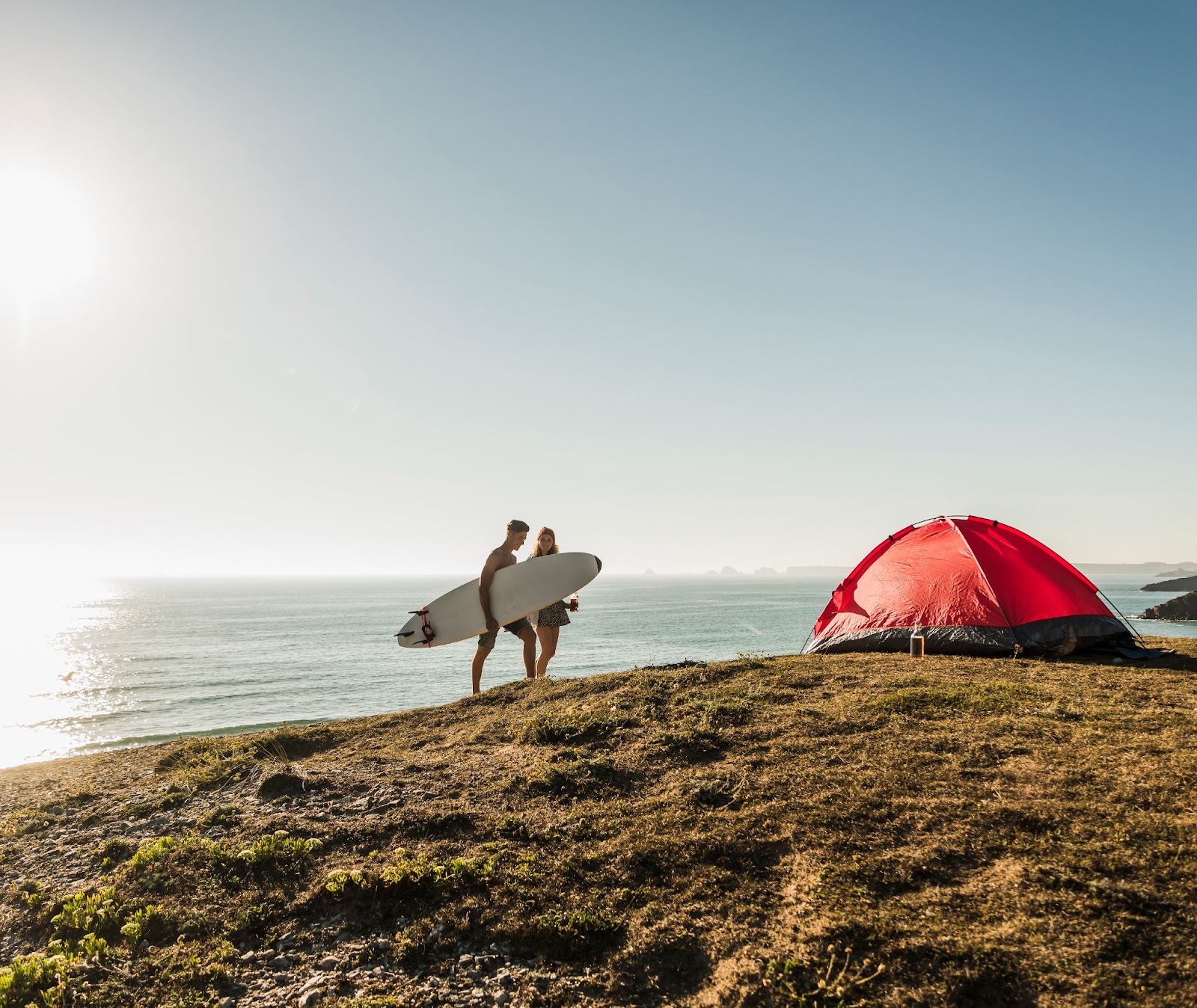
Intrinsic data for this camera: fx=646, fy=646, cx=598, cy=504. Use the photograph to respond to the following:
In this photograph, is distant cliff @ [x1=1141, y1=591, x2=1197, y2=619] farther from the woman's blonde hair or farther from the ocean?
the woman's blonde hair

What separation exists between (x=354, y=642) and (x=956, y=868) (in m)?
60.5

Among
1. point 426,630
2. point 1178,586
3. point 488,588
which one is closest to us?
point 488,588

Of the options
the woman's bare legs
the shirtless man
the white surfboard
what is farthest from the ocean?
the shirtless man

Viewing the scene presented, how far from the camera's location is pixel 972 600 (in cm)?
1143

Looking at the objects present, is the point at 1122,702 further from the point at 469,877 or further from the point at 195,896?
the point at 195,896

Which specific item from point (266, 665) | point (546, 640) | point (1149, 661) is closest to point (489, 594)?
A: point (546, 640)

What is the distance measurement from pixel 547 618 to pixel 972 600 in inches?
305

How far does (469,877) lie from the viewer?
192 inches

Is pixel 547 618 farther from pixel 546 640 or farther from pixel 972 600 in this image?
pixel 972 600

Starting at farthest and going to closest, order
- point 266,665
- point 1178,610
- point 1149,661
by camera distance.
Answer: point 1178,610 → point 266,665 → point 1149,661

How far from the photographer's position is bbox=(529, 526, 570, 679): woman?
12547 mm

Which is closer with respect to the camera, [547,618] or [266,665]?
[547,618]

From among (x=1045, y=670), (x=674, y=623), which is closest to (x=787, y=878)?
(x=1045, y=670)

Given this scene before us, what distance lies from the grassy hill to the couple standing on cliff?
14.0 feet
